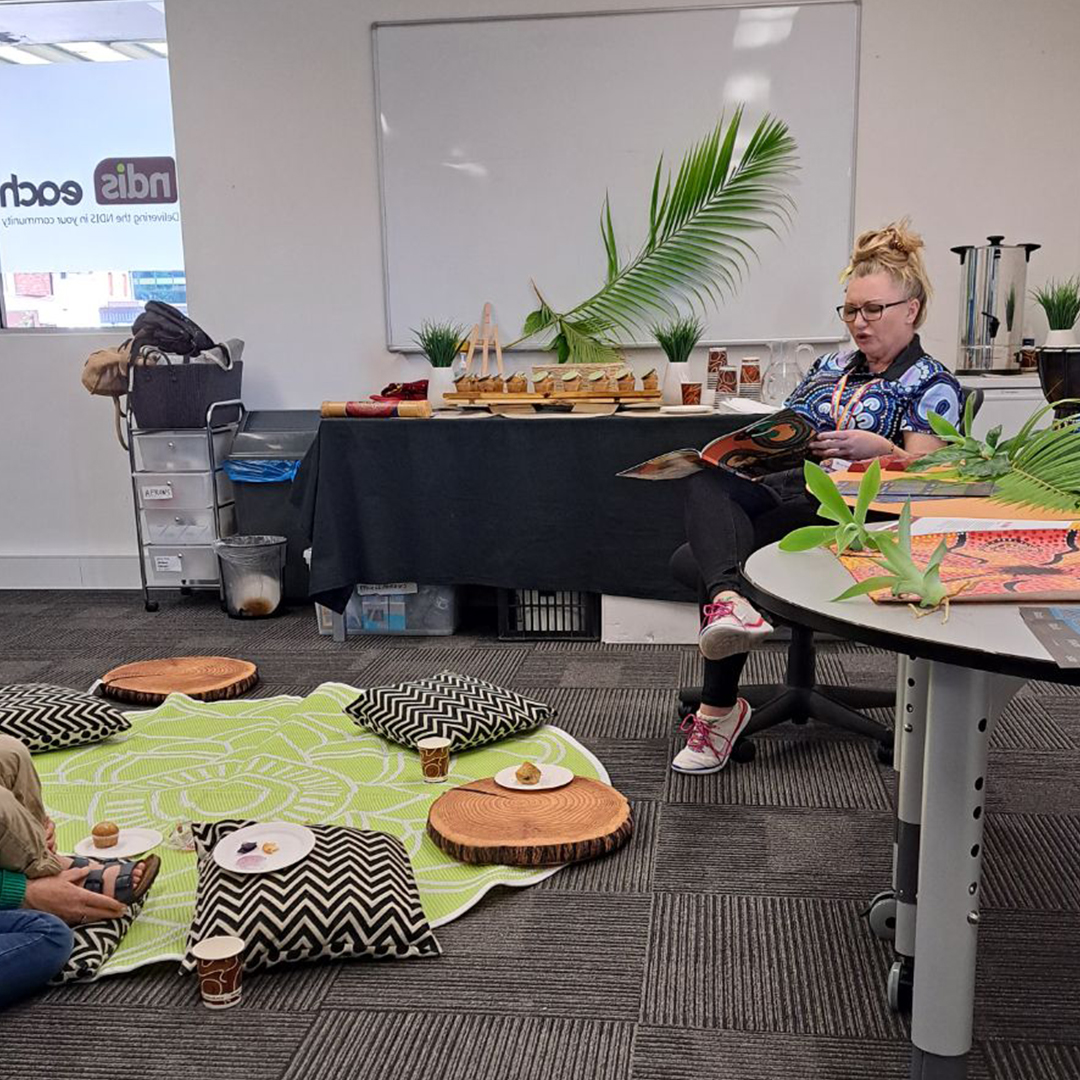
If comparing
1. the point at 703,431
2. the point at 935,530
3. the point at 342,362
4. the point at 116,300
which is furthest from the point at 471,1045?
the point at 116,300

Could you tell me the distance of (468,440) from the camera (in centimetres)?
346

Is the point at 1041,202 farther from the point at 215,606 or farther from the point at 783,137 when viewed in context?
the point at 215,606

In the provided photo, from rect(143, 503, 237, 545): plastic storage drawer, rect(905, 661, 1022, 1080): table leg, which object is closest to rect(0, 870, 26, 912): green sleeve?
rect(905, 661, 1022, 1080): table leg

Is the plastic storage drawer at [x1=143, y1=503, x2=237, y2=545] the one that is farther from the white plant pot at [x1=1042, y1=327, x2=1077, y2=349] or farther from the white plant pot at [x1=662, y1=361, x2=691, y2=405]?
the white plant pot at [x1=1042, y1=327, x2=1077, y2=349]

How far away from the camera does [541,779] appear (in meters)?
2.25

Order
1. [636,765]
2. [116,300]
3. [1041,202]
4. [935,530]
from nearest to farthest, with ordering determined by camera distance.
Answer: [935,530]
[636,765]
[1041,202]
[116,300]

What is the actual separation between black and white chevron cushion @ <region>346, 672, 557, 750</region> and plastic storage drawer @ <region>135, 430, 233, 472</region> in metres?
1.67

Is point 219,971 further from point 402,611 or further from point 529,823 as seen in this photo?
point 402,611

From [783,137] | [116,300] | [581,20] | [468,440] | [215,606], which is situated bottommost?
[215,606]

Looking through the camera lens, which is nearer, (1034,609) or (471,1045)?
(1034,609)

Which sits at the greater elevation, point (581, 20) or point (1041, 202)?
point (581, 20)

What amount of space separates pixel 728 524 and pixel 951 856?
1.23 metres

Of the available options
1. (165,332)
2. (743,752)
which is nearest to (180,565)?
(165,332)

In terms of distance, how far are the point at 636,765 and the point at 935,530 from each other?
128 centimetres
